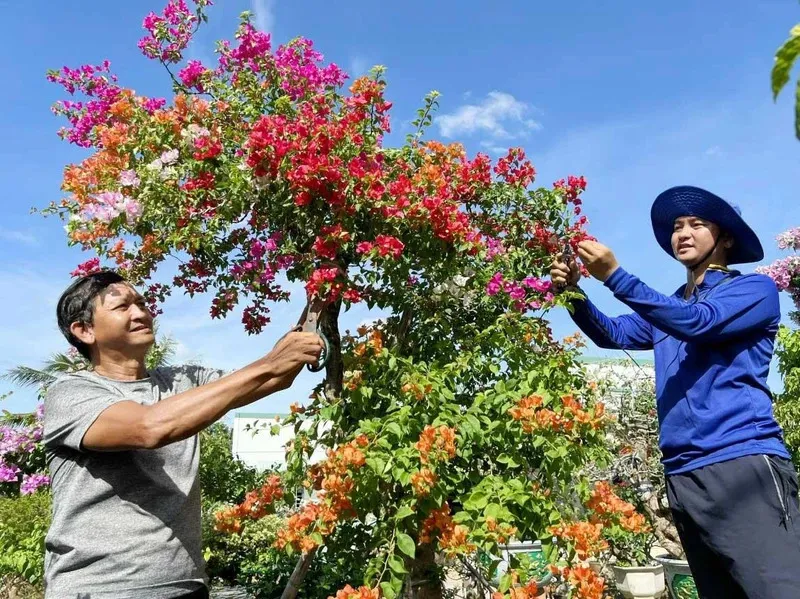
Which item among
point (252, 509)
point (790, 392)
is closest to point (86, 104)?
point (252, 509)

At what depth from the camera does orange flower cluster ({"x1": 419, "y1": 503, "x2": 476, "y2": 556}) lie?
6.56 ft

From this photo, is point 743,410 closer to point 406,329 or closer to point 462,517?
point 462,517

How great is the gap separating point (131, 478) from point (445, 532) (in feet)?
3.22

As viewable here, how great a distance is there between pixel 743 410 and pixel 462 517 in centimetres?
91

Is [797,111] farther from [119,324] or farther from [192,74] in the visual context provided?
[192,74]

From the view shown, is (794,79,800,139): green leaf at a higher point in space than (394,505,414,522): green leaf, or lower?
higher

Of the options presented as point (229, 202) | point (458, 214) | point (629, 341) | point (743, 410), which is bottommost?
point (743, 410)

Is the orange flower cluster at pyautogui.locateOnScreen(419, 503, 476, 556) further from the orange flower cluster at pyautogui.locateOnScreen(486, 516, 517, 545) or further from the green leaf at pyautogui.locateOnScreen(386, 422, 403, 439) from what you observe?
the green leaf at pyautogui.locateOnScreen(386, 422, 403, 439)

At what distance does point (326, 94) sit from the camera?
9.53ft

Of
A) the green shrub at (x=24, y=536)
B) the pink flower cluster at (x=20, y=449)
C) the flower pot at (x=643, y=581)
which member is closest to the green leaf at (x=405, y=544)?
the flower pot at (x=643, y=581)

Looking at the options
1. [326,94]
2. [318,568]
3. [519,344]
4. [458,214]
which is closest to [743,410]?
[519,344]

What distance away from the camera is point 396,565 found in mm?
2107

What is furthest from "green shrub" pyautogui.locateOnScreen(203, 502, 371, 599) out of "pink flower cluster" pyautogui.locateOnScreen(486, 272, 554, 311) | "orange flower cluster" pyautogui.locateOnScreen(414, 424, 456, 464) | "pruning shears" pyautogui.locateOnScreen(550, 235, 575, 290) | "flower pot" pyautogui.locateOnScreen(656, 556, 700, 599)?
"flower pot" pyautogui.locateOnScreen(656, 556, 700, 599)

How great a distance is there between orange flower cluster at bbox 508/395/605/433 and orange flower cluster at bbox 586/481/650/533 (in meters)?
0.27
